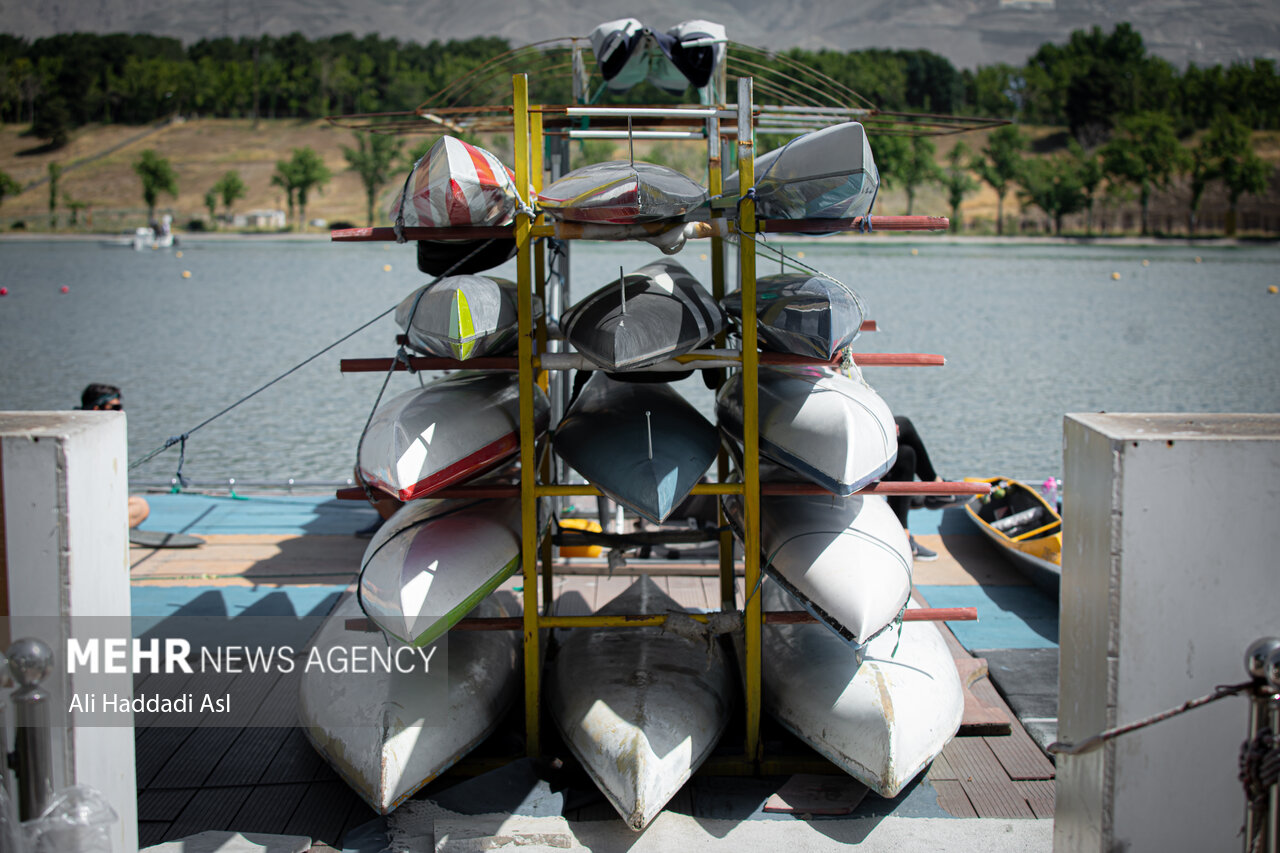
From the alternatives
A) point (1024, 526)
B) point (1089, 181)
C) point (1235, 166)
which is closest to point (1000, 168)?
point (1089, 181)

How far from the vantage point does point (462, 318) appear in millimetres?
3775

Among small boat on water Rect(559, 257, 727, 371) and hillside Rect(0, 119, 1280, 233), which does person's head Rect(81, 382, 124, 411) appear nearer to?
small boat on water Rect(559, 257, 727, 371)

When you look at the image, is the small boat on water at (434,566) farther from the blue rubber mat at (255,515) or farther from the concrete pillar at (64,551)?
the blue rubber mat at (255,515)

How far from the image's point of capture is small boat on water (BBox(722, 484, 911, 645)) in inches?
141

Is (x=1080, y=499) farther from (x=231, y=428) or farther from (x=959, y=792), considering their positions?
(x=231, y=428)

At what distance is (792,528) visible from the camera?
400 cm

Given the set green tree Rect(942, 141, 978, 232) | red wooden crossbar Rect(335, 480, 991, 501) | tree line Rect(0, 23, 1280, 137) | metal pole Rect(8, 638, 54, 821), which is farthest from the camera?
tree line Rect(0, 23, 1280, 137)

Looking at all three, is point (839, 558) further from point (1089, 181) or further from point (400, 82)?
point (400, 82)

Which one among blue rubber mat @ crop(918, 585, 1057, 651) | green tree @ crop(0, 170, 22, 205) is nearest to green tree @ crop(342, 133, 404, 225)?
green tree @ crop(0, 170, 22, 205)

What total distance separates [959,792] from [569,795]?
1.50 meters

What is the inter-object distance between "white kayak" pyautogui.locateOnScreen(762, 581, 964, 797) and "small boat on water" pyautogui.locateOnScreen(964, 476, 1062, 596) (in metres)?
1.89

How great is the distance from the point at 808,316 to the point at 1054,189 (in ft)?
186

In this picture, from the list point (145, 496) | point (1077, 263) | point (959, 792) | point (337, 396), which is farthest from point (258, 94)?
point (959, 792)

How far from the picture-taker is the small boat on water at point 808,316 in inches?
152
